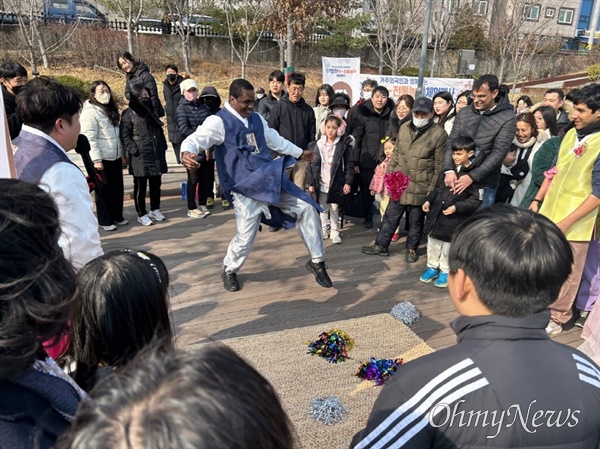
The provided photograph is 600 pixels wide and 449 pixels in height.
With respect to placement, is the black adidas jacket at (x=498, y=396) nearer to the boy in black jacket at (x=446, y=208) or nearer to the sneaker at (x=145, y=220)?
the boy in black jacket at (x=446, y=208)

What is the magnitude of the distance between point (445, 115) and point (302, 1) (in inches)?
457

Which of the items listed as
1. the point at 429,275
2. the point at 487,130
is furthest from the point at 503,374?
the point at 487,130

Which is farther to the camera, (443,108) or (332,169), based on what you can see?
(443,108)

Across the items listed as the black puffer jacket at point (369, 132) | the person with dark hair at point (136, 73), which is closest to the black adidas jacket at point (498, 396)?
the black puffer jacket at point (369, 132)

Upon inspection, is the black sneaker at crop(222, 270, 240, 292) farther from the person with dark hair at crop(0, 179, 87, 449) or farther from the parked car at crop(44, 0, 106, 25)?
the parked car at crop(44, 0, 106, 25)

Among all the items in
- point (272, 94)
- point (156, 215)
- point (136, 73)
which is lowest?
point (156, 215)

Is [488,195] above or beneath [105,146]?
beneath

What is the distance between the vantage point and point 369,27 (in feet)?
80.1

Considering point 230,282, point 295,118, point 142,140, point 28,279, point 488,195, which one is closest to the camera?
point 28,279

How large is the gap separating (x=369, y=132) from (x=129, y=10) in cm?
1541

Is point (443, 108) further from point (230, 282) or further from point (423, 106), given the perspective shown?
point (230, 282)

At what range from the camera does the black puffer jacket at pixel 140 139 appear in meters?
5.48

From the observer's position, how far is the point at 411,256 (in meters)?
5.14

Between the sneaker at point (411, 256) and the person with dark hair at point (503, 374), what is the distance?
3.83 metres
